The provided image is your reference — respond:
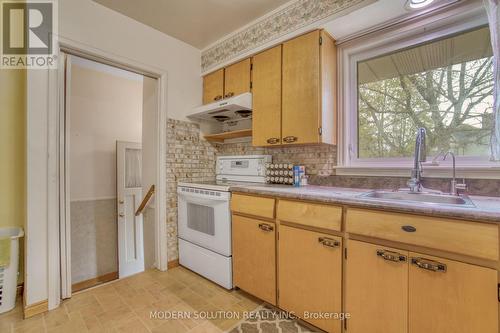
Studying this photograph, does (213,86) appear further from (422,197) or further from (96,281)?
(96,281)

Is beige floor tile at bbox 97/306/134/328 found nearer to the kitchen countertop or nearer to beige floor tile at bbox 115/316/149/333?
beige floor tile at bbox 115/316/149/333

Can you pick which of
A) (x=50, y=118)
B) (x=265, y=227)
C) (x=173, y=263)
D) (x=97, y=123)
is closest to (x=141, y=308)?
(x=173, y=263)

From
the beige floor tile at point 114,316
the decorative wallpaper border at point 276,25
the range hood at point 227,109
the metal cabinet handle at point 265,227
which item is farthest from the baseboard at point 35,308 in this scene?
the decorative wallpaper border at point 276,25

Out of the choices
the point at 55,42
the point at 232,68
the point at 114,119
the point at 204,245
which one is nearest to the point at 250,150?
the point at 232,68

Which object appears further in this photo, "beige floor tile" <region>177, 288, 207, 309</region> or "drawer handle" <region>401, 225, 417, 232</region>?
"beige floor tile" <region>177, 288, 207, 309</region>

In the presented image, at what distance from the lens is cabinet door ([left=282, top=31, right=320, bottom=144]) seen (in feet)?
5.77

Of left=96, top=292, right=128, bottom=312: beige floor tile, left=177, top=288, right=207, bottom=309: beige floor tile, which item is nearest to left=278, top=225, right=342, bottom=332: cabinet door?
left=177, top=288, right=207, bottom=309: beige floor tile

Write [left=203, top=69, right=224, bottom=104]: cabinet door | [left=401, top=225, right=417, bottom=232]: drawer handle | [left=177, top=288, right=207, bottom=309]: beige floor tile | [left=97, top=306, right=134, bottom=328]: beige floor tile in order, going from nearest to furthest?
1. [left=401, top=225, right=417, bottom=232]: drawer handle
2. [left=97, top=306, right=134, bottom=328]: beige floor tile
3. [left=177, top=288, right=207, bottom=309]: beige floor tile
4. [left=203, top=69, right=224, bottom=104]: cabinet door

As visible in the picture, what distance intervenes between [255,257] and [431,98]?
5.70 ft

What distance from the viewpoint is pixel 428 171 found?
5.08 feet

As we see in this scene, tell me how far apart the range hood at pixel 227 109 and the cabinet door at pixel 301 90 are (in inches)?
15.4

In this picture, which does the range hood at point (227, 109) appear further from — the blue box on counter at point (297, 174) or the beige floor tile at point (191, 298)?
the beige floor tile at point (191, 298)

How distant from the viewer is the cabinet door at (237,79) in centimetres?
225

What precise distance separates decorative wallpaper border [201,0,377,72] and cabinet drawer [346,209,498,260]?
4.53 ft
